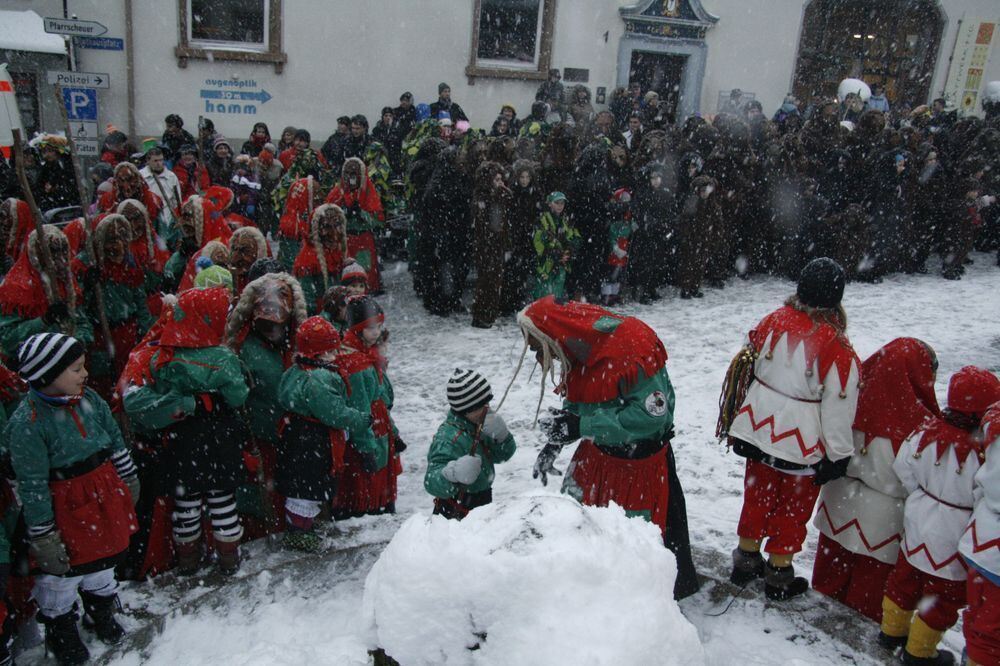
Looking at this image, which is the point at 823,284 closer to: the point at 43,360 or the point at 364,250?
the point at 43,360

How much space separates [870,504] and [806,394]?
0.62 m

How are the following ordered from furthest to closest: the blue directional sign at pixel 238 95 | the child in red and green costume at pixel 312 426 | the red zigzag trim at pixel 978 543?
1. the blue directional sign at pixel 238 95
2. the child in red and green costume at pixel 312 426
3. the red zigzag trim at pixel 978 543

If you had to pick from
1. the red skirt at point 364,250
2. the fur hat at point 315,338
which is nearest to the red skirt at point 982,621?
the fur hat at point 315,338

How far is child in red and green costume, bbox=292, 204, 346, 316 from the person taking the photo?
6742mm

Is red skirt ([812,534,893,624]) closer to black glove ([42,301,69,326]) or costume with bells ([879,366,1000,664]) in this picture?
costume with bells ([879,366,1000,664])

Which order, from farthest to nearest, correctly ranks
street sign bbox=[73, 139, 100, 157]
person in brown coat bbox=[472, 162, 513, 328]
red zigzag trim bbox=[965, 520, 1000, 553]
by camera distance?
1. person in brown coat bbox=[472, 162, 513, 328]
2. street sign bbox=[73, 139, 100, 157]
3. red zigzag trim bbox=[965, 520, 1000, 553]

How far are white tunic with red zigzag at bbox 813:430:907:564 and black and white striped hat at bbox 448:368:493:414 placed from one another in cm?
177

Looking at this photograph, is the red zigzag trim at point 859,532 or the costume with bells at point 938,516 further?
the red zigzag trim at point 859,532

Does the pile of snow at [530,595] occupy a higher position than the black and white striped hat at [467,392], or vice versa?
the pile of snow at [530,595]

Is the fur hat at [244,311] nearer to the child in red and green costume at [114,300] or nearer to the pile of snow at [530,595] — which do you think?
the child in red and green costume at [114,300]

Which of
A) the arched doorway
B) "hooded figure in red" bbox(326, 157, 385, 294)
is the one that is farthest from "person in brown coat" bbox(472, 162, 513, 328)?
the arched doorway

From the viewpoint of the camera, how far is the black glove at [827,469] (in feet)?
11.1

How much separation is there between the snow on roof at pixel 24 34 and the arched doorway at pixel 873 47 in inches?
623

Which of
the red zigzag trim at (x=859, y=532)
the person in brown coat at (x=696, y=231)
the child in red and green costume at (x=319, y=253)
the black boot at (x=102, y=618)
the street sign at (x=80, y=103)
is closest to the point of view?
the black boot at (x=102, y=618)
